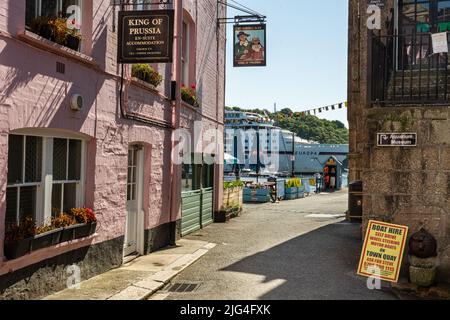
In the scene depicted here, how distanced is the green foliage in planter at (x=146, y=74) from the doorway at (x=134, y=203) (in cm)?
145

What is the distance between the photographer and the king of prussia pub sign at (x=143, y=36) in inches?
331

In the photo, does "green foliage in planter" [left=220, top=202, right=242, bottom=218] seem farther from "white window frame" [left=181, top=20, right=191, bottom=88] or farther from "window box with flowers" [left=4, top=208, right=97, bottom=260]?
"window box with flowers" [left=4, top=208, right=97, bottom=260]

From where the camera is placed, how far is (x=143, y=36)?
853cm

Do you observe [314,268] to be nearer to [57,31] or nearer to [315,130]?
[57,31]

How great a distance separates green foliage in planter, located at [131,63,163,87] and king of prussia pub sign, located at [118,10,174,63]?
1078mm

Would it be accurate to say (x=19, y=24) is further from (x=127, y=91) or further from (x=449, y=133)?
(x=449, y=133)

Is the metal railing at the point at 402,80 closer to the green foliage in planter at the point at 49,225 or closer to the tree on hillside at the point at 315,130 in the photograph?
the green foliage in planter at the point at 49,225

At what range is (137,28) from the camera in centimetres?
855

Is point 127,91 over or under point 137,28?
under

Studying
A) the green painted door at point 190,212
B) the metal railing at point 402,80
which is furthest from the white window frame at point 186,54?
the metal railing at point 402,80

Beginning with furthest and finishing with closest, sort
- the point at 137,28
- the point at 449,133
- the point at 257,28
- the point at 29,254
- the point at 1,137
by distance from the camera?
1. the point at 257,28
2. the point at 137,28
3. the point at 449,133
4. the point at 29,254
5. the point at 1,137

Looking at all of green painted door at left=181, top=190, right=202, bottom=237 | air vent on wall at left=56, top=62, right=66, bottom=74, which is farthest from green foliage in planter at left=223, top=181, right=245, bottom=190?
air vent on wall at left=56, top=62, right=66, bottom=74
